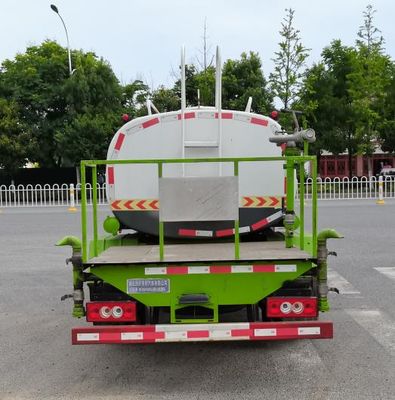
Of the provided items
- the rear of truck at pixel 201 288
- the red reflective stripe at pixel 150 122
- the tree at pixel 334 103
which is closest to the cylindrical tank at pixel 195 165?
the red reflective stripe at pixel 150 122

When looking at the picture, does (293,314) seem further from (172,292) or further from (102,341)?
(102,341)

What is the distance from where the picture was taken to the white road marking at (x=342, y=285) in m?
7.21

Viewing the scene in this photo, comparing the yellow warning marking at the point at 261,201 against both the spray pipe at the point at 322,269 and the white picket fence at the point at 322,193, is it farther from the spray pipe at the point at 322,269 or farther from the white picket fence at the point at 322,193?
the white picket fence at the point at 322,193

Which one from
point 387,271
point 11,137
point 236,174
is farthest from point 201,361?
point 11,137

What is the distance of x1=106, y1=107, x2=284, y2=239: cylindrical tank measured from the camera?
5.40 metres

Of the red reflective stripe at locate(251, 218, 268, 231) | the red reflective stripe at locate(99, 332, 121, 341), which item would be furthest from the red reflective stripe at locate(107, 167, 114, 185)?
the red reflective stripe at locate(99, 332, 121, 341)

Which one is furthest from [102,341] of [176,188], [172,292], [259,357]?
[259,357]

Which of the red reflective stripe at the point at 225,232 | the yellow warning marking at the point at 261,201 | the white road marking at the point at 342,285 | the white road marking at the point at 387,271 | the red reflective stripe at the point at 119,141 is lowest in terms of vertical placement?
the white road marking at the point at 342,285

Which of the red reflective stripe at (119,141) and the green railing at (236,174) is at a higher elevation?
the red reflective stripe at (119,141)

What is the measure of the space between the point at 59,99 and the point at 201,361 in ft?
87.8

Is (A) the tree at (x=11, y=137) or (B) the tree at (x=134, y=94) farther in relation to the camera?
(B) the tree at (x=134, y=94)

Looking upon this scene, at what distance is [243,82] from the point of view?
3017 centimetres

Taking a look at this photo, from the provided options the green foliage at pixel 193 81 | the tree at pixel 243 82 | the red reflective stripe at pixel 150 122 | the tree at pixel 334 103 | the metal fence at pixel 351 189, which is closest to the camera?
the red reflective stripe at pixel 150 122

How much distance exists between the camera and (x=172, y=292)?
4.25 meters
